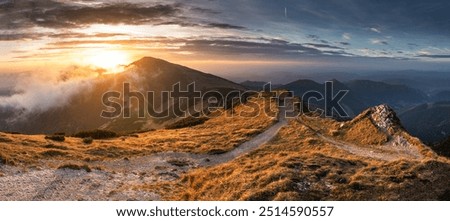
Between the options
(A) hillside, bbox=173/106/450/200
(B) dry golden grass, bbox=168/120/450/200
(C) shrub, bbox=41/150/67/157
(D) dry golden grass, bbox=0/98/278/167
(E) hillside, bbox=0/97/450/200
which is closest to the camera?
(B) dry golden grass, bbox=168/120/450/200

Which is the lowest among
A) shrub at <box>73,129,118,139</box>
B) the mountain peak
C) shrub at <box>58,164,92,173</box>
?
shrub at <box>73,129,118,139</box>

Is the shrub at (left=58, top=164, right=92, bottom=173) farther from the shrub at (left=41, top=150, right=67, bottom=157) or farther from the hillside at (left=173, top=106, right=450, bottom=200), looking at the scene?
the hillside at (left=173, top=106, right=450, bottom=200)

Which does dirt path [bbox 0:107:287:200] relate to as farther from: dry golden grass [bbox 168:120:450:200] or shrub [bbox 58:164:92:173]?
dry golden grass [bbox 168:120:450:200]

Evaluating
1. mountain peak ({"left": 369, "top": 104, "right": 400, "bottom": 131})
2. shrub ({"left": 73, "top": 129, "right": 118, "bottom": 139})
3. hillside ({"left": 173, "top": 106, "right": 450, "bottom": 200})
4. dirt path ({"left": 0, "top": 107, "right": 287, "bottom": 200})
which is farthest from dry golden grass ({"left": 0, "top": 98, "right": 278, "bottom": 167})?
mountain peak ({"left": 369, "top": 104, "right": 400, "bottom": 131})

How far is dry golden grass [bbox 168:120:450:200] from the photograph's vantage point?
1089 inches

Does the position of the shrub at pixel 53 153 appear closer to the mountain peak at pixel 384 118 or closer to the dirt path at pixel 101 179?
the dirt path at pixel 101 179

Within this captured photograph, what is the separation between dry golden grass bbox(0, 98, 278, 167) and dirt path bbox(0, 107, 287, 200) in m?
2.38

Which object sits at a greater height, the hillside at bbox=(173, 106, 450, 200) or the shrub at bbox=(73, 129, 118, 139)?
the hillside at bbox=(173, 106, 450, 200)

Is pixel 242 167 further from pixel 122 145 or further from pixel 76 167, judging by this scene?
pixel 122 145

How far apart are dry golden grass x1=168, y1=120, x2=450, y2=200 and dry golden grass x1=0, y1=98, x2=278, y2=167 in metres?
11.7

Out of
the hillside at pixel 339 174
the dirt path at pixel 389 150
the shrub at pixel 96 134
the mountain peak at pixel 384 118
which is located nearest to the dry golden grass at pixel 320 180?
the hillside at pixel 339 174

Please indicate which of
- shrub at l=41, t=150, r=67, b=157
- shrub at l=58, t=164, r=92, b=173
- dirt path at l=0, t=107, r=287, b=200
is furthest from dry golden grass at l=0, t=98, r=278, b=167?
dirt path at l=0, t=107, r=287, b=200

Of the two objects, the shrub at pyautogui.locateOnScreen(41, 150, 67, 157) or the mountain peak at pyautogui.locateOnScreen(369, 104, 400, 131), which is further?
the mountain peak at pyautogui.locateOnScreen(369, 104, 400, 131)

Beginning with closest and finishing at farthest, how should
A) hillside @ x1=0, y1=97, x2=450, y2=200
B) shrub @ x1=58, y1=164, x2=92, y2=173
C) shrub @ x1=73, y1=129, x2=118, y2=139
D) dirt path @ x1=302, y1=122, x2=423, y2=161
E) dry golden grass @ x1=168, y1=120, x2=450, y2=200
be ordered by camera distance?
1. dry golden grass @ x1=168, y1=120, x2=450, y2=200
2. hillside @ x1=0, y1=97, x2=450, y2=200
3. shrub @ x1=58, y1=164, x2=92, y2=173
4. dirt path @ x1=302, y1=122, x2=423, y2=161
5. shrub @ x1=73, y1=129, x2=118, y2=139
